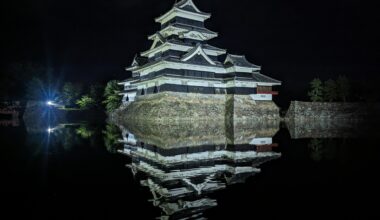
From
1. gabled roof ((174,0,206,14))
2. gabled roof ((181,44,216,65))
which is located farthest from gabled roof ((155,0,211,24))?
gabled roof ((181,44,216,65))

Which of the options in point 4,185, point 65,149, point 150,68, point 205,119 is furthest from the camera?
point 150,68

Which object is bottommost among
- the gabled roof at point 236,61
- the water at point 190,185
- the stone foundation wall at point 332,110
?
the water at point 190,185

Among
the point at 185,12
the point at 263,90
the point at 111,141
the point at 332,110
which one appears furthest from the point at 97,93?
the point at 332,110

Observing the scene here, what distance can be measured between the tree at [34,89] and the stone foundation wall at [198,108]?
76.8 ft

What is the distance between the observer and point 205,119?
3219 centimetres

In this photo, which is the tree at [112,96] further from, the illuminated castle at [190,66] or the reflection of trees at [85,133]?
the reflection of trees at [85,133]

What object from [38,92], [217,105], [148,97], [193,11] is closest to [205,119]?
[217,105]

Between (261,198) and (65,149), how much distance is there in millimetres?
9671

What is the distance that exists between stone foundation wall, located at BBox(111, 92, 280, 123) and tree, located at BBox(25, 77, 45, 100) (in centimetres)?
2340

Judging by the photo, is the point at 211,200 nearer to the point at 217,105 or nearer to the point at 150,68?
the point at 217,105

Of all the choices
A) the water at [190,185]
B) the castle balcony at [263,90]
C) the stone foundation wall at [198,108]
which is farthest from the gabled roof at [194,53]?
the water at [190,185]

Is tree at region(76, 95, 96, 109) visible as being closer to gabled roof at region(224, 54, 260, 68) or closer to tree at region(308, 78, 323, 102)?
gabled roof at region(224, 54, 260, 68)

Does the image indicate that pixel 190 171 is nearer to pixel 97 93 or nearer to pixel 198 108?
pixel 198 108

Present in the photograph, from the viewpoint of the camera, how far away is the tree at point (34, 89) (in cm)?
5084
